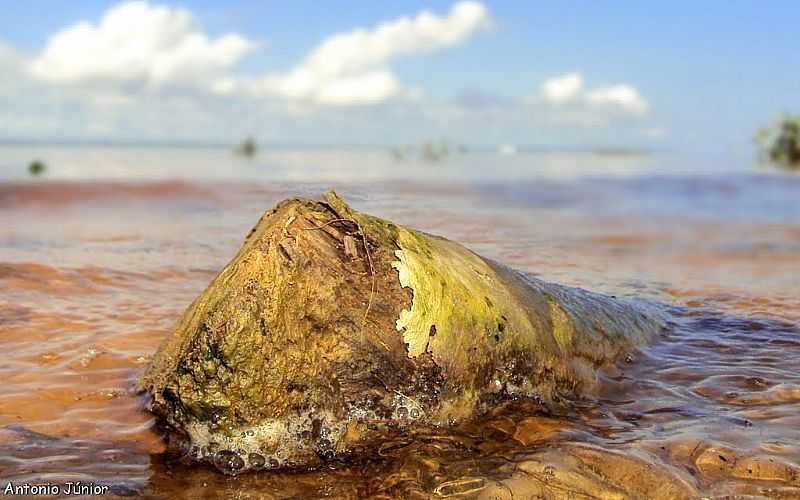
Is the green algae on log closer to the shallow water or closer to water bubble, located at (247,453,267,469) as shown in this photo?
water bubble, located at (247,453,267,469)

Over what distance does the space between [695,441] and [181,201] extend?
38.4ft

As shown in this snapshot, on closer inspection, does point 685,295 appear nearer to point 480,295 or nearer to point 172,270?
point 480,295

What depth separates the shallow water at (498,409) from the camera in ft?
10.3

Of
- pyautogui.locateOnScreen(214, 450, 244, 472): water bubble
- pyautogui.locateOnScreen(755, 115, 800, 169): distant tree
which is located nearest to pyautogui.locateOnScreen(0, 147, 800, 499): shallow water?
pyautogui.locateOnScreen(214, 450, 244, 472): water bubble

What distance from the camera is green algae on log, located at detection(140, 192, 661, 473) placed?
3252mm

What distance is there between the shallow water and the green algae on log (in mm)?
140

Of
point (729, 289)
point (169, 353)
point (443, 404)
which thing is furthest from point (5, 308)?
point (729, 289)

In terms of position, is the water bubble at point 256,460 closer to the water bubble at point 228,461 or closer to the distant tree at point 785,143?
the water bubble at point 228,461

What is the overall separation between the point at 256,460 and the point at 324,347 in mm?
542

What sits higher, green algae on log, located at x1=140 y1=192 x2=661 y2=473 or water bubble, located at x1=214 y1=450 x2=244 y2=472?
green algae on log, located at x1=140 y1=192 x2=661 y2=473

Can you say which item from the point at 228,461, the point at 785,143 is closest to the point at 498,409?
the point at 228,461

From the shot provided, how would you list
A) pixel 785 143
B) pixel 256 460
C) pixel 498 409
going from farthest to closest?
pixel 785 143 → pixel 498 409 → pixel 256 460

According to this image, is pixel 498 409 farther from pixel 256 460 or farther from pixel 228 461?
pixel 228 461

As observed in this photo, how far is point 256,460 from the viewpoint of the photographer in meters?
3.25
